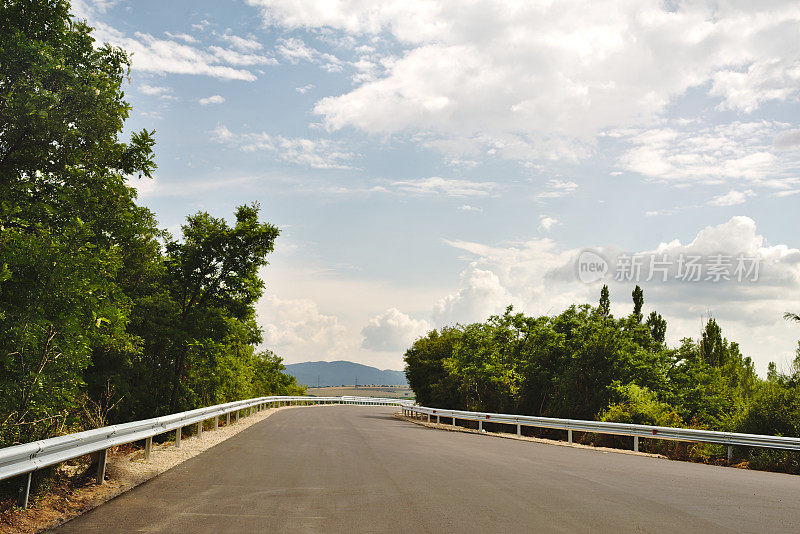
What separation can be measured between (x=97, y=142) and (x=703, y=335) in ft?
183

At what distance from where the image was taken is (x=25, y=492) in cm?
724

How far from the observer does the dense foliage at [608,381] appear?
18.2 metres

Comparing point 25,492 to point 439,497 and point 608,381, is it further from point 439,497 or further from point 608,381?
point 608,381

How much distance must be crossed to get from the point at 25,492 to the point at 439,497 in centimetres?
534

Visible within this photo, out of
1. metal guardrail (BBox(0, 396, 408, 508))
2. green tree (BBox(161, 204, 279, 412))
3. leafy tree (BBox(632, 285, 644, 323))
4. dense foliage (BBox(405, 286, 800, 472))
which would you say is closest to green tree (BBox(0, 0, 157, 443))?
metal guardrail (BBox(0, 396, 408, 508))

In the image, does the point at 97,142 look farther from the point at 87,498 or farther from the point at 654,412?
the point at 654,412

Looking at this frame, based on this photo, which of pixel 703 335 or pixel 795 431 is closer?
pixel 795 431

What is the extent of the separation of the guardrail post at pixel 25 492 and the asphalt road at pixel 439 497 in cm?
68

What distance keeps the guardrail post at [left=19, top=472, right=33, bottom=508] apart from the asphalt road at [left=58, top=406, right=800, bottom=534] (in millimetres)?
680

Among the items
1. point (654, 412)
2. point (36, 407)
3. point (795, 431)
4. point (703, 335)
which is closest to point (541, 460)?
point (795, 431)

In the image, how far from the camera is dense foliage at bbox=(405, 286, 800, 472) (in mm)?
18172

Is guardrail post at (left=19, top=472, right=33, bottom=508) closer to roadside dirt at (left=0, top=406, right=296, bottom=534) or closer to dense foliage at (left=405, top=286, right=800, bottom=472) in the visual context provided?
roadside dirt at (left=0, top=406, right=296, bottom=534)

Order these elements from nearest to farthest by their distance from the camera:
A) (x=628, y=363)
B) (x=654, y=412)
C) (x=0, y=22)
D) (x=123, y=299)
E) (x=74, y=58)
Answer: (x=0, y=22), (x=74, y=58), (x=123, y=299), (x=654, y=412), (x=628, y=363)

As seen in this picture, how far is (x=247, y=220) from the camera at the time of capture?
33.6 meters
